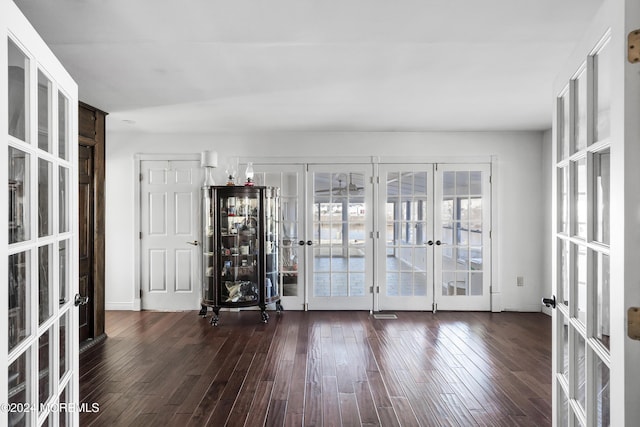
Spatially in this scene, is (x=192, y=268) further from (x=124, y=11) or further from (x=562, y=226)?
(x=562, y=226)

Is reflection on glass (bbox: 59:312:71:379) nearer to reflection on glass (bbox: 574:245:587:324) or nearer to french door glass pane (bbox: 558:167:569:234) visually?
reflection on glass (bbox: 574:245:587:324)

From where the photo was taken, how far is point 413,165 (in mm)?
5605

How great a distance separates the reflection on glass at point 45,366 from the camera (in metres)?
1.50

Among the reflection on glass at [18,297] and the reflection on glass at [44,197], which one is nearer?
the reflection on glass at [18,297]

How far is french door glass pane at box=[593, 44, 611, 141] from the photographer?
123cm

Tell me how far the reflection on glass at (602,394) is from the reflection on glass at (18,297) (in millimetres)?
1811

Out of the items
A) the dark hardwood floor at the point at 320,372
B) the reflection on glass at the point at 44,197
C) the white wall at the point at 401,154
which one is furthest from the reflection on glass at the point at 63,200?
the white wall at the point at 401,154

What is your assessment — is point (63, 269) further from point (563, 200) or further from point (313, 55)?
point (563, 200)

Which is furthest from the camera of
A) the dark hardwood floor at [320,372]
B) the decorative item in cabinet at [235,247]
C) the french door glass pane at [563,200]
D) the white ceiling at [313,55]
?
the decorative item in cabinet at [235,247]

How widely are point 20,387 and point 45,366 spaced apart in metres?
0.23

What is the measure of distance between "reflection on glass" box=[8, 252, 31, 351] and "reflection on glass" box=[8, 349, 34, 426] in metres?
0.07

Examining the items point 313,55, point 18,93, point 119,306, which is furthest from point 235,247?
point 18,93

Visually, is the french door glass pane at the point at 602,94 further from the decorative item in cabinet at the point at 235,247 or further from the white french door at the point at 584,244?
the decorative item in cabinet at the point at 235,247

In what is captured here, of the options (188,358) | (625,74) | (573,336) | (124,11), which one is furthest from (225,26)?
(188,358)
